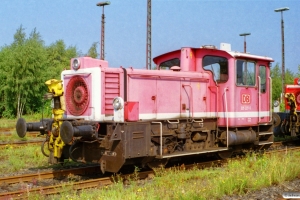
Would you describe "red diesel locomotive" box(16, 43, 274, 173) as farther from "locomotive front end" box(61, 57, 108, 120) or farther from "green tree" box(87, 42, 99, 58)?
"green tree" box(87, 42, 99, 58)

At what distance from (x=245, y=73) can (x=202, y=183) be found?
4271 millimetres

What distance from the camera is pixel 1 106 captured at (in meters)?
30.3

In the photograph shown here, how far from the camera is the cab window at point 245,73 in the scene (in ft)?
33.6

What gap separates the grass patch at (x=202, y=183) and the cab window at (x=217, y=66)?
2.43 metres

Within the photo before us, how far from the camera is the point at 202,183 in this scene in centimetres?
740

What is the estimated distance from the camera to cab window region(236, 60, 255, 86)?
1023 cm

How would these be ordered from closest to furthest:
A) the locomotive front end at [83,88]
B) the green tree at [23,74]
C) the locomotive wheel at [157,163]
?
the locomotive front end at [83,88] < the locomotive wheel at [157,163] < the green tree at [23,74]

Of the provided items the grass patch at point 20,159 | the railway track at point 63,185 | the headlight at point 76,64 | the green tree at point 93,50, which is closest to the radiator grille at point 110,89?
the headlight at point 76,64

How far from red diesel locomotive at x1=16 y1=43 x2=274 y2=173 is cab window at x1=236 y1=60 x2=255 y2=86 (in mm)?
28

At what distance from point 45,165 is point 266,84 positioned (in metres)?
6.92

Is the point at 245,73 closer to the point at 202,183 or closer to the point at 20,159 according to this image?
the point at 202,183

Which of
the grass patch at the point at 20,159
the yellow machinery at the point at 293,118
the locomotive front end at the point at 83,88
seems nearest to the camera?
the locomotive front end at the point at 83,88

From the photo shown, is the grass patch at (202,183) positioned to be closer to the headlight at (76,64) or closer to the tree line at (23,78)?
the headlight at (76,64)

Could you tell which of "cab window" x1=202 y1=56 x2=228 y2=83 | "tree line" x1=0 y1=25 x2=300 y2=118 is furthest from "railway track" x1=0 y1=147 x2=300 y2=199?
"tree line" x1=0 y1=25 x2=300 y2=118
